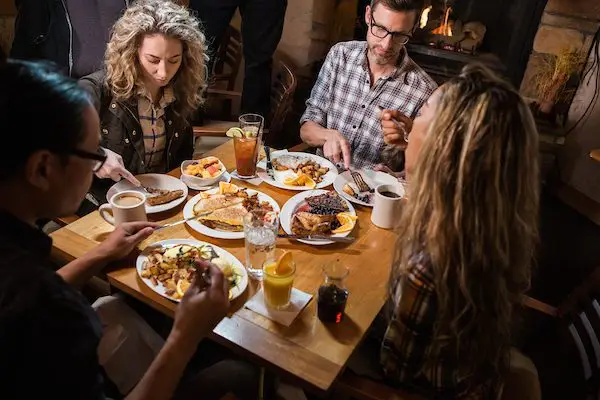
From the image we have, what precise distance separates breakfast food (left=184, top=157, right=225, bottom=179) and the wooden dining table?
8 cm

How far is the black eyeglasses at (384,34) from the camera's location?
208 cm

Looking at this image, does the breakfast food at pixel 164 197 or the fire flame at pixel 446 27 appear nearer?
the breakfast food at pixel 164 197

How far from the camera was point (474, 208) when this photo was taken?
100 cm

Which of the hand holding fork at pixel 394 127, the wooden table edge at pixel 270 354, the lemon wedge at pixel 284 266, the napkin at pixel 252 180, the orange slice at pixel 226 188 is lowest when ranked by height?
the wooden table edge at pixel 270 354

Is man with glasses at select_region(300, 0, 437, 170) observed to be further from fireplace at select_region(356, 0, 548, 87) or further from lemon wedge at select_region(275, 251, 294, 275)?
fireplace at select_region(356, 0, 548, 87)

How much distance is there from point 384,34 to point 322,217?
102 centimetres

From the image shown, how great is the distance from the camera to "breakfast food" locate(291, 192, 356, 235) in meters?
1.46

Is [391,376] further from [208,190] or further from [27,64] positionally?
[27,64]

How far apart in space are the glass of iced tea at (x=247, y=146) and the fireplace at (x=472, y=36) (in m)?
2.13

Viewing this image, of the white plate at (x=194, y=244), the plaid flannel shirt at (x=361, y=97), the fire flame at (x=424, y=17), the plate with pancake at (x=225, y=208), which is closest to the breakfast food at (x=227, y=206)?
the plate with pancake at (x=225, y=208)

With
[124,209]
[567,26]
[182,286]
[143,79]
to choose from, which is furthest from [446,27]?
[182,286]

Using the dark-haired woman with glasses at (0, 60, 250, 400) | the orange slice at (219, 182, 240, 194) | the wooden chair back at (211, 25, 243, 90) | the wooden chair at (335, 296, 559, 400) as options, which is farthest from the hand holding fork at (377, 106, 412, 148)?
the wooden chair back at (211, 25, 243, 90)

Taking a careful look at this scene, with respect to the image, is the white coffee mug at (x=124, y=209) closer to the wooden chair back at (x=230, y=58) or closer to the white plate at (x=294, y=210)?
the white plate at (x=294, y=210)

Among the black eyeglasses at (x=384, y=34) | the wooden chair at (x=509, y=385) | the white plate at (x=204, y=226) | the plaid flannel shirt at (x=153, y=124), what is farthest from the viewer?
the black eyeglasses at (x=384, y=34)
